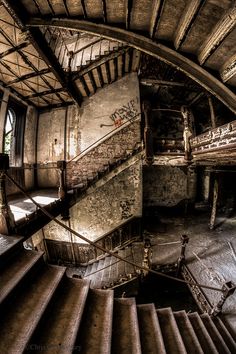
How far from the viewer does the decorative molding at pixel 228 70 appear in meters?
2.14

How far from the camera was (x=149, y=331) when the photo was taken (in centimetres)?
334

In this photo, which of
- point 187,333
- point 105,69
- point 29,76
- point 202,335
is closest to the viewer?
point 187,333

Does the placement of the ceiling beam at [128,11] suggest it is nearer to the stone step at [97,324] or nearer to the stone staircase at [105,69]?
the stone step at [97,324]

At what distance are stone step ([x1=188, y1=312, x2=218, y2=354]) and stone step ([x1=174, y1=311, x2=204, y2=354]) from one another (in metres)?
0.22

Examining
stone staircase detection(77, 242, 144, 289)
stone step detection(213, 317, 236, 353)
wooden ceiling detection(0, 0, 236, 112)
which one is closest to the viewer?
wooden ceiling detection(0, 0, 236, 112)

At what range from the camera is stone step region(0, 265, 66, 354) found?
2.21m

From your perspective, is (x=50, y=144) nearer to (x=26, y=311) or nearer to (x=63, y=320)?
(x=26, y=311)

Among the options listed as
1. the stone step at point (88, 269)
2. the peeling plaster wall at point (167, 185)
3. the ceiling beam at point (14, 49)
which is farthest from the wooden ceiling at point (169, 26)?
the peeling plaster wall at point (167, 185)

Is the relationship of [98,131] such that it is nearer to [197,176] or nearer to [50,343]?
[197,176]

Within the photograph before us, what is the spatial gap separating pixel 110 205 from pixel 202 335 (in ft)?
19.7

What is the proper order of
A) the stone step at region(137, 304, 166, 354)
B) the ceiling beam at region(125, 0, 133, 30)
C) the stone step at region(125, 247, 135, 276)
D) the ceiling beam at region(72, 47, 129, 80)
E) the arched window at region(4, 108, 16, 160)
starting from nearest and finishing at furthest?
the ceiling beam at region(125, 0, 133, 30) → the stone step at region(137, 304, 166, 354) → the ceiling beam at region(72, 47, 129, 80) → the stone step at region(125, 247, 135, 276) → the arched window at region(4, 108, 16, 160)

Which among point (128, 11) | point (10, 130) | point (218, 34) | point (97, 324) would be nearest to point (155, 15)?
point (128, 11)

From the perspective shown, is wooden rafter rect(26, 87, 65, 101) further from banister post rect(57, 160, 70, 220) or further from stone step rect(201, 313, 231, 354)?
stone step rect(201, 313, 231, 354)

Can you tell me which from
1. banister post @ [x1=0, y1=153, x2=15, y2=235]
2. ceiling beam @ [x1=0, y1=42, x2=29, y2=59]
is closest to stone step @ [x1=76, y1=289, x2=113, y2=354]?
banister post @ [x1=0, y1=153, x2=15, y2=235]
